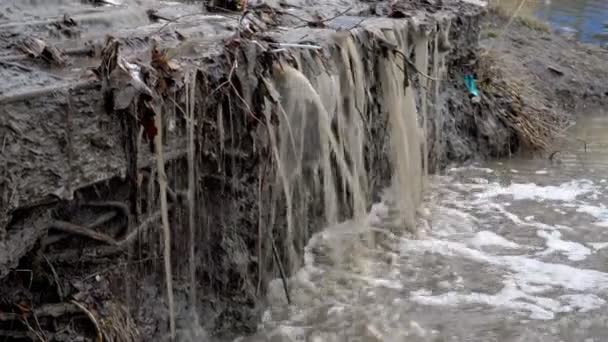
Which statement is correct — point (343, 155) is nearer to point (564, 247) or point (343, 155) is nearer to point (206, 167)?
point (206, 167)

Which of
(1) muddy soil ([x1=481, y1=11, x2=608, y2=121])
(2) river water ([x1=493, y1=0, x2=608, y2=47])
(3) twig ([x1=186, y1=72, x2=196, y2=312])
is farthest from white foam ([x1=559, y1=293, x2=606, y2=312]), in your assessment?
(2) river water ([x1=493, y1=0, x2=608, y2=47])

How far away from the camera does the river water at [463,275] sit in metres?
4.12

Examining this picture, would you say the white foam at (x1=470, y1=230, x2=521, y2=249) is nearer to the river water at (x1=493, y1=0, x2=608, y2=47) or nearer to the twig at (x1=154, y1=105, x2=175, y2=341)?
the twig at (x1=154, y1=105, x2=175, y2=341)

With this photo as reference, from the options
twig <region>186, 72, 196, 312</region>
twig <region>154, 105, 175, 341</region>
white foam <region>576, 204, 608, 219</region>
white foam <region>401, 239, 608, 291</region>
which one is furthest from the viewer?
→ white foam <region>576, 204, 608, 219</region>

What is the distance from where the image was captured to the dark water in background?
13560 millimetres

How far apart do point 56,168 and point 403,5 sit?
398 cm

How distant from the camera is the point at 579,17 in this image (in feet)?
49.4

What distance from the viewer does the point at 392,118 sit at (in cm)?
534

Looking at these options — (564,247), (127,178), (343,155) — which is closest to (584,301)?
(564,247)

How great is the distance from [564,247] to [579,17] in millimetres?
10656

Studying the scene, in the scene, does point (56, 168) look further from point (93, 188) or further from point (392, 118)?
point (392, 118)

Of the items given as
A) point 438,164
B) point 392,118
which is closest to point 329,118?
point 392,118

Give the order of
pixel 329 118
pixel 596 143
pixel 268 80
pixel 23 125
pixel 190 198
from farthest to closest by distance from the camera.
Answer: pixel 596 143 → pixel 329 118 → pixel 268 80 → pixel 190 198 → pixel 23 125

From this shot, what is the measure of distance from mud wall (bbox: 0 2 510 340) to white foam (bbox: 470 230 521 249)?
1.42ft
